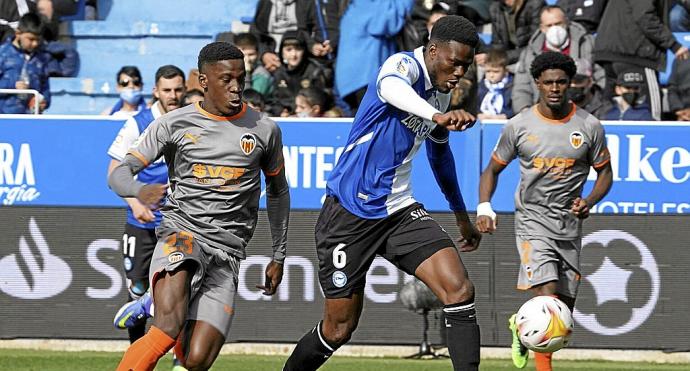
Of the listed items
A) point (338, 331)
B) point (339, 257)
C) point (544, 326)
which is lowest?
point (544, 326)

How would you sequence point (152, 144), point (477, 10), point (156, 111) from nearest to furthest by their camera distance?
1. point (152, 144)
2. point (156, 111)
3. point (477, 10)

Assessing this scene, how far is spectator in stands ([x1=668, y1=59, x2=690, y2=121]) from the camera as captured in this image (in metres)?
15.0

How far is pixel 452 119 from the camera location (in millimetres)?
7277

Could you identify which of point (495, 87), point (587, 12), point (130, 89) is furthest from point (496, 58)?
point (130, 89)

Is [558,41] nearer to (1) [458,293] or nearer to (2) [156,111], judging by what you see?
(2) [156,111]

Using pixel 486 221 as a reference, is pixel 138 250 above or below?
below

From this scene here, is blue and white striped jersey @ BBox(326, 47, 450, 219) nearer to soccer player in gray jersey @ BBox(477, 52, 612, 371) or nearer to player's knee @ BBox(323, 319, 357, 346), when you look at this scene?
player's knee @ BBox(323, 319, 357, 346)

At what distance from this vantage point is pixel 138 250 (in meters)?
11.6

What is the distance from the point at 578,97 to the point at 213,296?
21.8 ft

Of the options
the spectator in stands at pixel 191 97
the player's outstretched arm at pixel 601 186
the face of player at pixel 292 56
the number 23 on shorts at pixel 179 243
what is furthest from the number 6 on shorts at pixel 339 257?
the face of player at pixel 292 56

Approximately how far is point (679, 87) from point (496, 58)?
81.7 inches

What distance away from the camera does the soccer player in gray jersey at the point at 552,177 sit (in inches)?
415

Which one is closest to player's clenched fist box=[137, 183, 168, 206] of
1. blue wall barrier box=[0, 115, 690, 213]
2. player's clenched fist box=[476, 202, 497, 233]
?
player's clenched fist box=[476, 202, 497, 233]

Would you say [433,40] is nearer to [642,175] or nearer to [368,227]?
[368,227]
